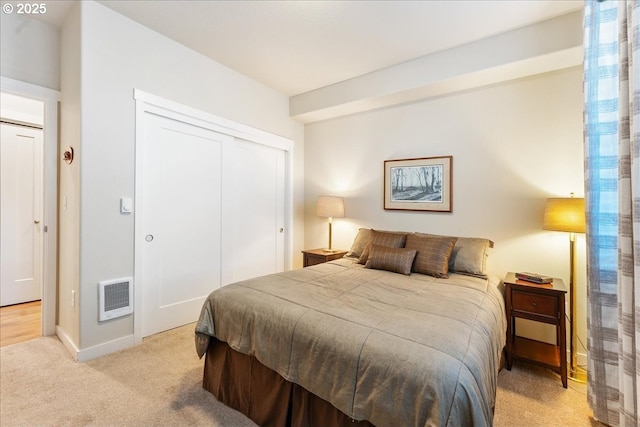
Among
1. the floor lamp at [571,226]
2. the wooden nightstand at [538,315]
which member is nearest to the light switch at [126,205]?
the wooden nightstand at [538,315]

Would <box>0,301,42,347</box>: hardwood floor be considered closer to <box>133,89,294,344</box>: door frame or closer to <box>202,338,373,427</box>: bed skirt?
<box>133,89,294,344</box>: door frame

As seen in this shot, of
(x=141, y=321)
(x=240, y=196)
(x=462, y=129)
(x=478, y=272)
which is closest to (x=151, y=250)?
(x=141, y=321)

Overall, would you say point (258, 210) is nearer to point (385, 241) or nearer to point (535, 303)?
point (385, 241)

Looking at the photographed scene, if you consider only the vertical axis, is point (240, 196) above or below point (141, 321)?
above

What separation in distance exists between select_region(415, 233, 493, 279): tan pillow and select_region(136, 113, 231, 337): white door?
2.51m

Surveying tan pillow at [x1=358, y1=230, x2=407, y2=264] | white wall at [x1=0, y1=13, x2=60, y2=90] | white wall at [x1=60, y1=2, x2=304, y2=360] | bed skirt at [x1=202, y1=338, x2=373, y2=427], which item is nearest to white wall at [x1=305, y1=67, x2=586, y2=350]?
tan pillow at [x1=358, y1=230, x2=407, y2=264]

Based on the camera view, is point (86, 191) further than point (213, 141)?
No

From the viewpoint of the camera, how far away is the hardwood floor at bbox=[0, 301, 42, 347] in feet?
8.43

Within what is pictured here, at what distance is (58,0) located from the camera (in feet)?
7.20

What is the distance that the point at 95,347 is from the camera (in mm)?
2234

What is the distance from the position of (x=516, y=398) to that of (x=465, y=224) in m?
1.53

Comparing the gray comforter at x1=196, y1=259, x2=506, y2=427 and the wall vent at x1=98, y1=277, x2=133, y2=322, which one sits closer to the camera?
the gray comforter at x1=196, y1=259, x2=506, y2=427

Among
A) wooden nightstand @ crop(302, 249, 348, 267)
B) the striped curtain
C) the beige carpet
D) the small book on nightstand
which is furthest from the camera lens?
wooden nightstand @ crop(302, 249, 348, 267)

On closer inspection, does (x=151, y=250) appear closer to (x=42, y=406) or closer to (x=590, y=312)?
(x=42, y=406)
